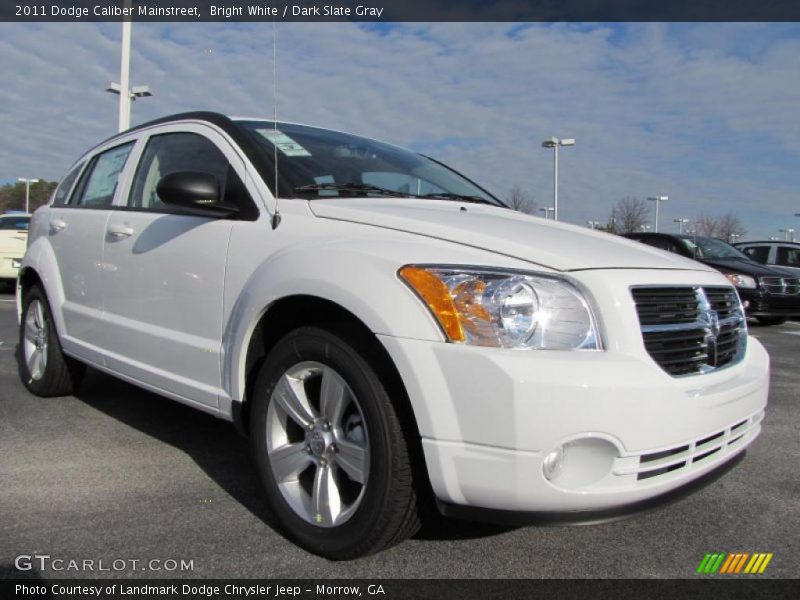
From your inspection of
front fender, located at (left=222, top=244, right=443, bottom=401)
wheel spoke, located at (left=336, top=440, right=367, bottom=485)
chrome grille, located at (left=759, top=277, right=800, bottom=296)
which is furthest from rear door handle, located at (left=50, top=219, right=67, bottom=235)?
chrome grille, located at (left=759, top=277, right=800, bottom=296)

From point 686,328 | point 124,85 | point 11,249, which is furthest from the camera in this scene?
point 124,85

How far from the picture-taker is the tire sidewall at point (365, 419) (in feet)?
6.77

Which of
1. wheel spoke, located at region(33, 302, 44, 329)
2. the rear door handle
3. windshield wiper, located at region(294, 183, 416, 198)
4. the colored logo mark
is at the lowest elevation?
the colored logo mark

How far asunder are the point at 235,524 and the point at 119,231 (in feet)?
5.64

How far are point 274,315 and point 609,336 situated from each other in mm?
1262

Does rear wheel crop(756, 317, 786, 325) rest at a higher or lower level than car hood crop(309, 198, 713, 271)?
lower

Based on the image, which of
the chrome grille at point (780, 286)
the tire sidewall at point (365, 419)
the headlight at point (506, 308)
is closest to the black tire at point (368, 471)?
the tire sidewall at point (365, 419)

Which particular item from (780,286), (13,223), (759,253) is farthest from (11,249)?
(759,253)

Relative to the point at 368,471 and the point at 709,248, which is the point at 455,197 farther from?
the point at 709,248

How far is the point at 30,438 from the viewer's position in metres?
3.69

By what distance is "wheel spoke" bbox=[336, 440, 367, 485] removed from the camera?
217cm

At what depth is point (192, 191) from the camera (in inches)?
106

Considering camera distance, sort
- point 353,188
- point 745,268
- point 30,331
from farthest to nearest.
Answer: point 745,268, point 30,331, point 353,188

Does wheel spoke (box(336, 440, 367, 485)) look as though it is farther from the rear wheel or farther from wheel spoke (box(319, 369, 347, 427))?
the rear wheel
